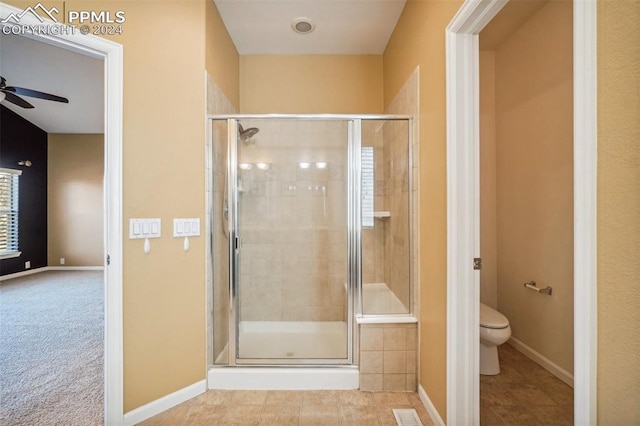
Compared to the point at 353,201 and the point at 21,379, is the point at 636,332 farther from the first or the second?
the point at 21,379

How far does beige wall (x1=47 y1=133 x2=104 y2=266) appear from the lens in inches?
227

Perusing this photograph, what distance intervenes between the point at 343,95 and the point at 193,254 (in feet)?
7.20

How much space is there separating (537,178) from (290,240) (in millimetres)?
2144

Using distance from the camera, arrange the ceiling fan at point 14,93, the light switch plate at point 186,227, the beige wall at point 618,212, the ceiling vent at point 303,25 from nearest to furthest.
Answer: the beige wall at point 618,212, the light switch plate at point 186,227, the ceiling vent at point 303,25, the ceiling fan at point 14,93

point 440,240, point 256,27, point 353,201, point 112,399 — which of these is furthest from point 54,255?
point 440,240

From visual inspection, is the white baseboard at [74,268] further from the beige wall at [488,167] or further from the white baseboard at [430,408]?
the beige wall at [488,167]

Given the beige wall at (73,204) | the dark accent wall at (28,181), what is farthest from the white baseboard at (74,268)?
the dark accent wall at (28,181)

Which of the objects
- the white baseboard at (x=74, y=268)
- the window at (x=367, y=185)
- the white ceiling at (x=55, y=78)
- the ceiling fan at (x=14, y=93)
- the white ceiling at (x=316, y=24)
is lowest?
the white baseboard at (x=74, y=268)

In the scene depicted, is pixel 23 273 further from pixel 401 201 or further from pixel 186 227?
pixel 401 201

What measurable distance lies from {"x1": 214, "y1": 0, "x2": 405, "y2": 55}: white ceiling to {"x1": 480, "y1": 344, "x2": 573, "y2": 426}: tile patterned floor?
9.71 ft

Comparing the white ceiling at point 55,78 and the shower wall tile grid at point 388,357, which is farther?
the white ceiling at point 55,78

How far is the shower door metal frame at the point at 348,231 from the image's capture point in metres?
2.04

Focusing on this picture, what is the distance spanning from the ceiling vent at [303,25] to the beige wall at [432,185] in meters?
0.86

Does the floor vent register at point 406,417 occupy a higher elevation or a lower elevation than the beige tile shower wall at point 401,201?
lower
